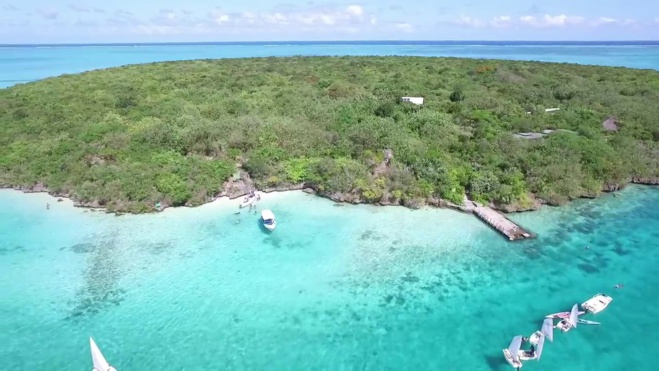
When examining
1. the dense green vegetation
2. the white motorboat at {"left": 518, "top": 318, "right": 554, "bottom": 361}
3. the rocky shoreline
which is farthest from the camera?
the dense green vegetation

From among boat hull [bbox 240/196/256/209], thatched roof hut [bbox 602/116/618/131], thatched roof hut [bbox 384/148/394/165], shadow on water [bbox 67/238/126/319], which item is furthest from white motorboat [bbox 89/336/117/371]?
thatched roof hut [bbox 602/116/618/131]

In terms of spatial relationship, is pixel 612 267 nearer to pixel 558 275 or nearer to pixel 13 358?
pixel 558 275

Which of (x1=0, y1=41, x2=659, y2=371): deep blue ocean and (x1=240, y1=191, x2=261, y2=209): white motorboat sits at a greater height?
(x1=240, y1=191, x2=261, y2=209): white motorboat

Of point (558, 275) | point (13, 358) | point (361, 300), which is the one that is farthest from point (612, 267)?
point (13, 358)

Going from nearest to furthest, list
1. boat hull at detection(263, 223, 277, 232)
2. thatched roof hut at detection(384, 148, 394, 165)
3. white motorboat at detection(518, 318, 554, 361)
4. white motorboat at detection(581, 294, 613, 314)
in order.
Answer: white motorboat at detection(518, 318, 554, 361) < white motorboat at detection(581, 294, 613, 314) < boat hull at detection(263, 223, 277, 232) < thatched roof hut at detection(384, 148, 394, 165)

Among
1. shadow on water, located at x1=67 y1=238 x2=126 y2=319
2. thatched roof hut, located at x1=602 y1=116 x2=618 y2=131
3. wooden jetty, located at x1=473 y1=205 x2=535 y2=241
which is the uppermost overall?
thatched roof hut, located at x1=602 y1=116 x2=618 y2=131

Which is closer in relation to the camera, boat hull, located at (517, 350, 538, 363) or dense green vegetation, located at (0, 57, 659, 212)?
boat hull, located at (517, 350, 538, 363)

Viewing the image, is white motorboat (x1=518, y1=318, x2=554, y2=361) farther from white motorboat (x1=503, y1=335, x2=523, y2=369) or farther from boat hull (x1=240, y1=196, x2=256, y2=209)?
boat hull (x1=240, y1=196, x2=256, y2=209)
